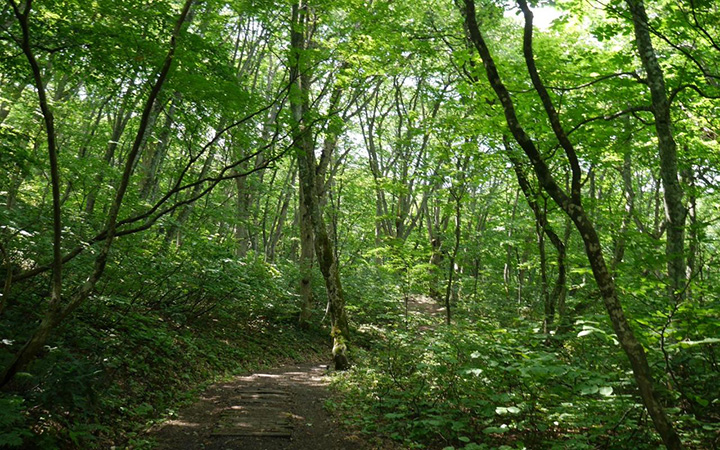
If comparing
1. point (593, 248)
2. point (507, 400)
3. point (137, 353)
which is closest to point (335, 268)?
point (137, 353)

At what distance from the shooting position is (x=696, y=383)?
14.4 feet

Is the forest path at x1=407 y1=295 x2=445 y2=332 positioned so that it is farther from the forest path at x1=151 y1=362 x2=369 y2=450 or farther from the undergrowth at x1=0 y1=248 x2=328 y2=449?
the forest path at x1=151 y1=362 x2=369 y2=450

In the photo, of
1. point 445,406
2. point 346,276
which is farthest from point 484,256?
point 445,406

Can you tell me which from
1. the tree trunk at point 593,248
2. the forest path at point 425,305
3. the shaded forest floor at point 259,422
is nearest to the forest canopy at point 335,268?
the tree trunk at point 593,248

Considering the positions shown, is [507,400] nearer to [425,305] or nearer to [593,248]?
[593,248]

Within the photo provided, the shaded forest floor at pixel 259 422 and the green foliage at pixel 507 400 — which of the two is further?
the shaded forest floor at pixel 259 422

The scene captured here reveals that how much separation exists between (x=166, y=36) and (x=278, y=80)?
15.3 m

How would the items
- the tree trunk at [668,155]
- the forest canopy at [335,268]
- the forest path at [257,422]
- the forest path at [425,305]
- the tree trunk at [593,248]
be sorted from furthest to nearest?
1. the forest path at [425,305]
2. the tree trunk at [668,155]
3. the forest path at [257,422]
4. the forest canopy at [335,268]
5. the tree trunk at [593,248]

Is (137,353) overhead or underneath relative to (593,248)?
underneath

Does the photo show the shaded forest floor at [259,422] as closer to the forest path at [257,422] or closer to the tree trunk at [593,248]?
the forest path at [257,422]

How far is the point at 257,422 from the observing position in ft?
18.2

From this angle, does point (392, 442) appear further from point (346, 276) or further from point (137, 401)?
point (346, 276)

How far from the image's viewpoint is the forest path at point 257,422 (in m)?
4.90

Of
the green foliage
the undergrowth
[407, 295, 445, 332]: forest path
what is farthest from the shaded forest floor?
[407, 295, 445, 332]: forest path
